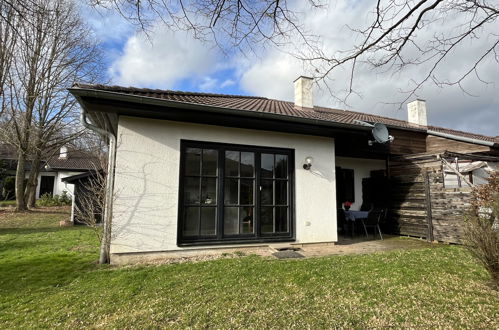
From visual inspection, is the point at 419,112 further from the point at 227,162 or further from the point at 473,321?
the point at 473,321

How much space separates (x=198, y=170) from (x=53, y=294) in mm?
3100

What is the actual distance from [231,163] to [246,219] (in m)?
1.30

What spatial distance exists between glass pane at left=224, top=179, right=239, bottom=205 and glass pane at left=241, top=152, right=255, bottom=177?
290 millimetres

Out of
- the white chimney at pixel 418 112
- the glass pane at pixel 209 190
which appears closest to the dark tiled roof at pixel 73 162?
the glass pane at pixel 209 190

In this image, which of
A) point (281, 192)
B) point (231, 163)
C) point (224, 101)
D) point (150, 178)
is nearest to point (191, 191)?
point (150, 178)

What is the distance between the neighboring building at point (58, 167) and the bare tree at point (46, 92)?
4296 millimetres

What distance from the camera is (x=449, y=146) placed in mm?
10250

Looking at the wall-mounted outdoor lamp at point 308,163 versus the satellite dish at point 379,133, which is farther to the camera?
the satellite dish at point 379,133

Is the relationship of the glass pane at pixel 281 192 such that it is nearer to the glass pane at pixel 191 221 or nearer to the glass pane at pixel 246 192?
the glass pane at pixel 246 192

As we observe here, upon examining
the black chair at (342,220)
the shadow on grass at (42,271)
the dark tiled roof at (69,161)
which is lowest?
the shadow on grass at (42,271)

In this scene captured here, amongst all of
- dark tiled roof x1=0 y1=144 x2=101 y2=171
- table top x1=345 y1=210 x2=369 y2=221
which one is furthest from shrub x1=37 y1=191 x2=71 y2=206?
table top x1=345 y1=210 x2=369 y2=221

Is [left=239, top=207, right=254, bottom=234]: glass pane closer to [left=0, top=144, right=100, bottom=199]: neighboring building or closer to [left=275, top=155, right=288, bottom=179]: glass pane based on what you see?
Result: [left=275, top=155, right=288, bottom=179]: glass pane

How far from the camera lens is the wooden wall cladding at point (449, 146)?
9.67 meters

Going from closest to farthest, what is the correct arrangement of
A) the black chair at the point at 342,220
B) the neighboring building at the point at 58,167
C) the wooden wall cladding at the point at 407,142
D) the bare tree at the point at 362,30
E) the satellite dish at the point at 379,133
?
the bare tree at the point at 362,30 → the satellite dish at the point at 379,133 → the black chair at the point at 342,220 → the wooden wall cladding at the point at 407,142 → the neighboring building at the point at 58,167
